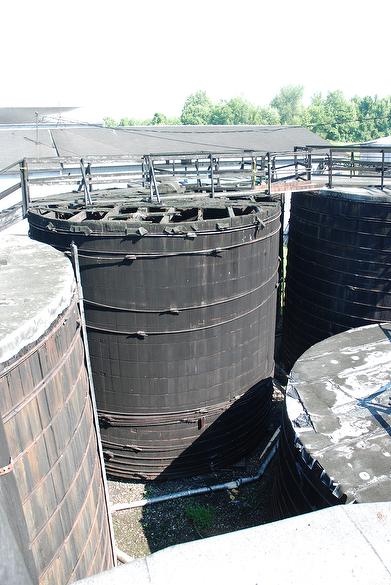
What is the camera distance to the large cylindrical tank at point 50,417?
14.1 ft

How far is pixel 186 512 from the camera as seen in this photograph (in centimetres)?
960

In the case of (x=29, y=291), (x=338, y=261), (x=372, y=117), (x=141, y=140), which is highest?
(x=372, y=117)

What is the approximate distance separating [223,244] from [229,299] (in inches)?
45.4

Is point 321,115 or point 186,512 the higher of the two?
point 321,115

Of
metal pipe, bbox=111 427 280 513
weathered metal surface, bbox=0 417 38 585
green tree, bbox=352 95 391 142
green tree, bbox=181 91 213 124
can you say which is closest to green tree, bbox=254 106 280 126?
green tree, bbox=181 91 213 124

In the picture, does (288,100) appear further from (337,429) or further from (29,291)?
(29,291)

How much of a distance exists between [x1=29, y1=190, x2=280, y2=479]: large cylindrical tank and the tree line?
76729 mm

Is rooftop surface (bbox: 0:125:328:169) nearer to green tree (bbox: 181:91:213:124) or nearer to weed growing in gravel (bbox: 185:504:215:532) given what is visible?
weed growing in gravel (bbox: 185:504:215:532)

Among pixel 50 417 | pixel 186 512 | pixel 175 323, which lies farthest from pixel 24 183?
pixel 186 512

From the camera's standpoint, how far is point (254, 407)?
11.0m

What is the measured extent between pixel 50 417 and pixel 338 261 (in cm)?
939

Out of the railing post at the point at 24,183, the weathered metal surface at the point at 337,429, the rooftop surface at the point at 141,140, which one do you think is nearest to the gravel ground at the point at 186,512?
A: the weathered metal surface at the point at 337,429

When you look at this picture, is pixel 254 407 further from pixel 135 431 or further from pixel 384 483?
pixel 384 483

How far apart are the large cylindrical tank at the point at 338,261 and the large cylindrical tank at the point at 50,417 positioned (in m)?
7.98
